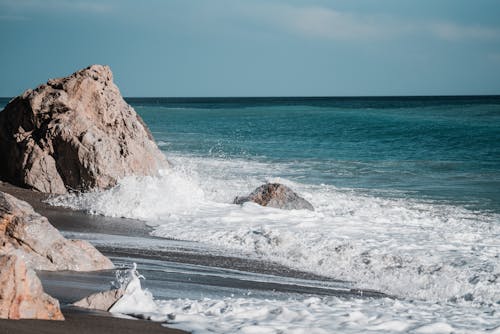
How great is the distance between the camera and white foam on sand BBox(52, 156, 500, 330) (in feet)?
24.0

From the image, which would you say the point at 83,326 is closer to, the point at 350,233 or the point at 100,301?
the point at 100,301

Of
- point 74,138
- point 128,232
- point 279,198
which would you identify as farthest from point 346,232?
point 74,138

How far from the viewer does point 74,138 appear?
11812 mm

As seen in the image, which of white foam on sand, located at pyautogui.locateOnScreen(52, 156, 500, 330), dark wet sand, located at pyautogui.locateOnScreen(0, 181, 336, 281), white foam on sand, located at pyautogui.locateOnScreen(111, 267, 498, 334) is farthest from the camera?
dark wet sand, located at pyautogui.locateOnScreen(0, 181, 336, 281)

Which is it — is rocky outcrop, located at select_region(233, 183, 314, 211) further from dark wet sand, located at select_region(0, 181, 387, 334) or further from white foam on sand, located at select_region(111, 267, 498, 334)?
white foam on sand, located at select_region(111, 267, 498, 334)

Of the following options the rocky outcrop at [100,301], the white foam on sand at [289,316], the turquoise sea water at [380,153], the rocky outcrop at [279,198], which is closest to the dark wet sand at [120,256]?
the rocky outcrop at [100,301]

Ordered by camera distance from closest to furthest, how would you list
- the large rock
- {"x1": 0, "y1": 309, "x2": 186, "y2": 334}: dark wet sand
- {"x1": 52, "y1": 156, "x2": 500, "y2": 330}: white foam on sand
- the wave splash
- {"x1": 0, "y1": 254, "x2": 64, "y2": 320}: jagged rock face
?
{"x1": 0, "y1": 309, "x2": 186, "y2": 334}: dark wet sand, {"x1": 0, "y1": 254, "x2": 64, "y2": 320}: jagged rock face, the large rock, {"x1": 52, "y1": 156, "x2": 500, "y2": 330}: white foam on sand, the wave splash

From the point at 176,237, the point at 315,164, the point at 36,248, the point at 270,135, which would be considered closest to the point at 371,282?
the point at 176,237

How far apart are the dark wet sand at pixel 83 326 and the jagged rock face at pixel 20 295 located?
0.27ft

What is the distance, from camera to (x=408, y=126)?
37.2m

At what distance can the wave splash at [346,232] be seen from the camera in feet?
24.5

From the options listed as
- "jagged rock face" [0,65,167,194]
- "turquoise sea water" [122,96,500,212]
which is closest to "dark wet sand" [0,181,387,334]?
"jagged rock face" [0,65,167,194]

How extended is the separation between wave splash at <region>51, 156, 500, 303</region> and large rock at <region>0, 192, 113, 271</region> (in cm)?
241

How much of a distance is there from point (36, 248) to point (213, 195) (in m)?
6.51
